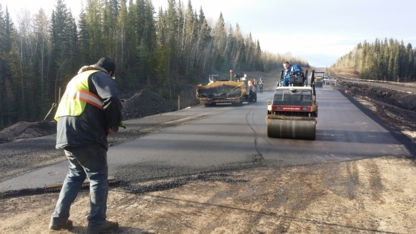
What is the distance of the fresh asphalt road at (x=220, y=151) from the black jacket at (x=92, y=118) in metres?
2.48

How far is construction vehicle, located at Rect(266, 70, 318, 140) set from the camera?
10.4m

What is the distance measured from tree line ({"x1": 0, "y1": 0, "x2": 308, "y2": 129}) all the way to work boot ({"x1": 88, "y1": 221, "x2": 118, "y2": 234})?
3968cm

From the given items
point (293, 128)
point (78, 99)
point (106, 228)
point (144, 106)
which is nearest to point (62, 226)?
point (106, 228)

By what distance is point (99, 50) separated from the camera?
51219 millimetres

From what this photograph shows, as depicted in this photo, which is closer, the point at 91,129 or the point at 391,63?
the point at 91,129

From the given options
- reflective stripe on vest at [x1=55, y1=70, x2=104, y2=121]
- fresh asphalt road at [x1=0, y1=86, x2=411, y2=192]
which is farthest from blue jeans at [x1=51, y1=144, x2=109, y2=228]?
fresh asphalt road at [x1=0, y1=86, x2=411, y2=192]

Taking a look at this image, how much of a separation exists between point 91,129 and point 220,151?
5.32 meters

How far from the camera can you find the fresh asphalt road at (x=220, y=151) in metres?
6.87

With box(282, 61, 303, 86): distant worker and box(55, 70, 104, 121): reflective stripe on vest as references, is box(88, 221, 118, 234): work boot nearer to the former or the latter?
box(55, 70, 104, 121): reflective stripe on vest

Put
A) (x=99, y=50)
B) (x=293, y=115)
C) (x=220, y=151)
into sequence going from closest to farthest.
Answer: (x=220, y=151)
(x=293, y=115)
(x=99, y=50)

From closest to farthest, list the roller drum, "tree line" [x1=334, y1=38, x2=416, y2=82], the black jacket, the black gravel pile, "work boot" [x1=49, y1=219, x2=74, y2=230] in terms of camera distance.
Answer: the black jacket → "work boot" [x1=49, y1=219, x2=74, y2=230] → the roller drum → the black gravel pile → "tree line" [x1=334, y1=38, x2=416, y2=82]

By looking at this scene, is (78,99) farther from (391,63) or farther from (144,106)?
(391,63)

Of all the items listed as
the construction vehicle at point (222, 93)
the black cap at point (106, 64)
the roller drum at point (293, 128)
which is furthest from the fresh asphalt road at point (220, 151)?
the construction vehicle at point (222, 93)

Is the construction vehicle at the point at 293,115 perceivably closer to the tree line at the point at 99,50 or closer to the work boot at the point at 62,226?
the work boot at the point at 62,226
